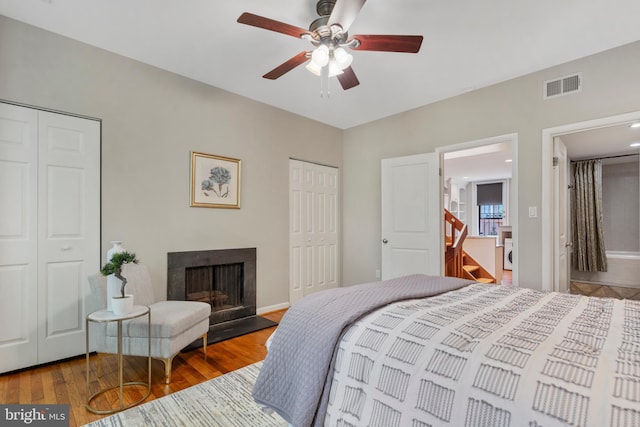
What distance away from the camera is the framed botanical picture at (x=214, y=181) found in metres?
3.27

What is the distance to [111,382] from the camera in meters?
2.21

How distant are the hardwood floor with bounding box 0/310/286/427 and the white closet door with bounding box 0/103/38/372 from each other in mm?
226

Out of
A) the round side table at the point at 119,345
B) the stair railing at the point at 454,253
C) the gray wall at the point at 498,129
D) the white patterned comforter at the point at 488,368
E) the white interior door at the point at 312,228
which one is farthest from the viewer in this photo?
the stair railing at the point at 454,253

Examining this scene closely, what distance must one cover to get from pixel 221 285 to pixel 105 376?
4.52 feet

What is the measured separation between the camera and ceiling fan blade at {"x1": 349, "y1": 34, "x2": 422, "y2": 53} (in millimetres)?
1910

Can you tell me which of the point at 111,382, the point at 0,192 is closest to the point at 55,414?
the point at 111,382

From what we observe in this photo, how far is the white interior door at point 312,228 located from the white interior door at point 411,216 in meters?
0.89

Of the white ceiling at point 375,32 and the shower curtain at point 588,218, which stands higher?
the white ceiling at point 375,32

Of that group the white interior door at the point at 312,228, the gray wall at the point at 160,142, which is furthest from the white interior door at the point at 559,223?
the gray wall at the point at 160,142

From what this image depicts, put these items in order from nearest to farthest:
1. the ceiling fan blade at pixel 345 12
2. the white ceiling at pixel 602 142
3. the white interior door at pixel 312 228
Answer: the ceiling fan blade at pixel 345 12 → the white ceiling at pixel 602 142 → the white interior door at pixel 312 228

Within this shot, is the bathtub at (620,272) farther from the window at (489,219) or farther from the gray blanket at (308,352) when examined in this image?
the gray blanket at (308,352)

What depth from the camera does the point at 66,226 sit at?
2.52 m

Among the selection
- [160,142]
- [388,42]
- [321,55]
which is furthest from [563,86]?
[160,142]

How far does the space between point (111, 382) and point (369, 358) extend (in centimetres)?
208
